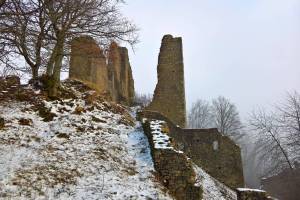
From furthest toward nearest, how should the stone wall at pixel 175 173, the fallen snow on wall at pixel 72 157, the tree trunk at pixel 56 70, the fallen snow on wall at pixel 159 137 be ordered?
the tree trunk at pixel 56 70 < the fallen snow on wall at pixel 159 137 < the stone wall at pixel 175 173 < the fallen snow on wall at pixel 72 157

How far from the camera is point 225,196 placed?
46.6 ft

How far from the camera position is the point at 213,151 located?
18453 millimetres

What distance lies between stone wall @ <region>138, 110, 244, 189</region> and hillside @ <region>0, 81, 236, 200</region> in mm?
3181

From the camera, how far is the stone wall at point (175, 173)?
35.0 feet

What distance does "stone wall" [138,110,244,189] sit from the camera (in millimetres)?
18047

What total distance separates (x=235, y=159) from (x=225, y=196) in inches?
178

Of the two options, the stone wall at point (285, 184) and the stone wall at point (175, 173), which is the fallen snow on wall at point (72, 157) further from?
the stone wall at point (285, 184)

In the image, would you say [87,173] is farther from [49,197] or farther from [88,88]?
[88,88]

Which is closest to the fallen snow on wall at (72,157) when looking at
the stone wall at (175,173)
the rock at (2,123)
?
the rock at (2,123)

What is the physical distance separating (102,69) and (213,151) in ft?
24.4

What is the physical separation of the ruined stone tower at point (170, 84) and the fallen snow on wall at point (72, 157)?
304 inches

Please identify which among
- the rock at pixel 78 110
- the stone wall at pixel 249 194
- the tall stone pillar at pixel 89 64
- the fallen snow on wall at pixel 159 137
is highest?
the tall stone pillar at pixel 89 64

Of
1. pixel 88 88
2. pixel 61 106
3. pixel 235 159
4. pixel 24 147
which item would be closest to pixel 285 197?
pixel 235 159

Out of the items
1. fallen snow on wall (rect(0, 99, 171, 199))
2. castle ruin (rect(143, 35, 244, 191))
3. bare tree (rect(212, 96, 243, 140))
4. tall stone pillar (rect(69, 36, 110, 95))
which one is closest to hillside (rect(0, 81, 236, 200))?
fallen snow on wall (rect(0, 99, 171, 199))
